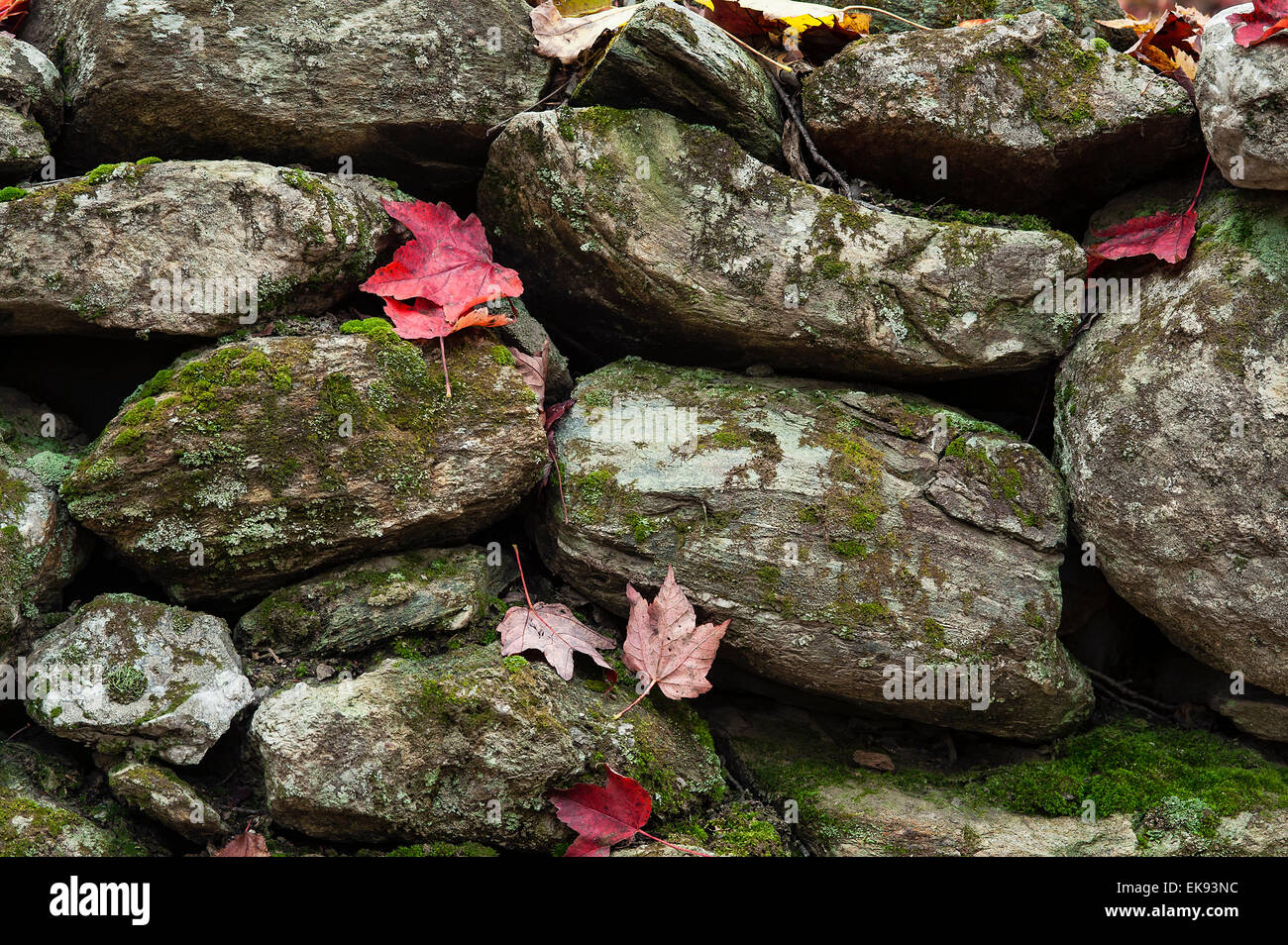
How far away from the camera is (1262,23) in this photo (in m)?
2.82

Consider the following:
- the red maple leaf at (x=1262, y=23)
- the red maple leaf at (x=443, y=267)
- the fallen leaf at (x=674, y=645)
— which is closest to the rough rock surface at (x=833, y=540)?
the fallen leaf at (x=674, y=645)

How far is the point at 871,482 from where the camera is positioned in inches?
122

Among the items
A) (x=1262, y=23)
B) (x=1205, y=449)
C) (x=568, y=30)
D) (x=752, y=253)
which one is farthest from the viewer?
(x=568, y=30)

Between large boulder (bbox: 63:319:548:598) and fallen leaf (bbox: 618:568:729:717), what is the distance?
0.59m

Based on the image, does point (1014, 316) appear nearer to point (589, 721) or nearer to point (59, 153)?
point (589, 721)

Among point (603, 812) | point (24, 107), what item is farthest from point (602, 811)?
point (24, 107)

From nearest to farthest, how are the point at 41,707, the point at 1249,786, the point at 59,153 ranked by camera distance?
the point at 41,707
the point at 1249,786
the point at 59,153

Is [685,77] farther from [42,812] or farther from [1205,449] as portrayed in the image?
[42,812]

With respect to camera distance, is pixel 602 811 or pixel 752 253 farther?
pixel 752 253

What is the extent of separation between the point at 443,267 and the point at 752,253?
3.55 ft

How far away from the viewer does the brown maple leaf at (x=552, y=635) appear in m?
2.85

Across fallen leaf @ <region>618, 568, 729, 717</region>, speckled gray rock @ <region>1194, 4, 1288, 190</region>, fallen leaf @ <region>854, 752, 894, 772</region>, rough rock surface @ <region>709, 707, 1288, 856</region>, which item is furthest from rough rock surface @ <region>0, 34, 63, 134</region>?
speckled gray rock @ <region>1194, 4, 1288, 190</region>
